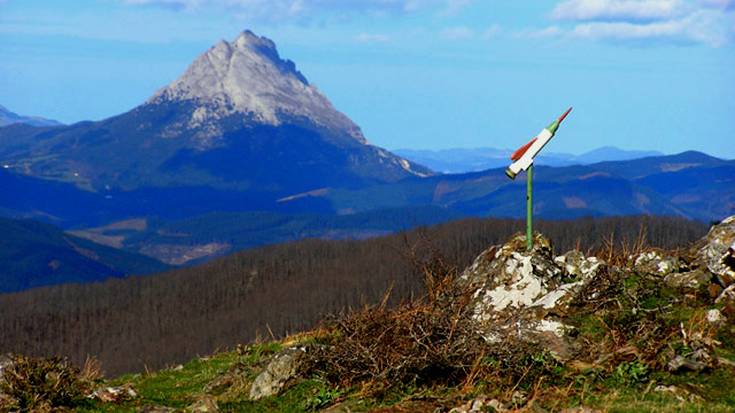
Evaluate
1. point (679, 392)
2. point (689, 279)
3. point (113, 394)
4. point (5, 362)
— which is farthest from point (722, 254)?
point (5, 362)

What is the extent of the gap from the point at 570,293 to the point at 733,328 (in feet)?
15.7

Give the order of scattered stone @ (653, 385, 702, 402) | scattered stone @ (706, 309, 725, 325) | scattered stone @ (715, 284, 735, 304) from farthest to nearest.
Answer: scattered stone @ (715, 284, 735, 304), scattered stone @ (706, 309, 725, 325), scattered stone @ (653, 385, 702, 402)

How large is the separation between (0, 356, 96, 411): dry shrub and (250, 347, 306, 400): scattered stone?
4.81 metres

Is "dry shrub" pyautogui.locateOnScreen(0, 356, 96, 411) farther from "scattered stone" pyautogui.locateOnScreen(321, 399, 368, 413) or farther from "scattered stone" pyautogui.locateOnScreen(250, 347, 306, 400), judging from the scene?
"scattered stone" pyautogui.locateOnScreen(321, 399, 368, 413)

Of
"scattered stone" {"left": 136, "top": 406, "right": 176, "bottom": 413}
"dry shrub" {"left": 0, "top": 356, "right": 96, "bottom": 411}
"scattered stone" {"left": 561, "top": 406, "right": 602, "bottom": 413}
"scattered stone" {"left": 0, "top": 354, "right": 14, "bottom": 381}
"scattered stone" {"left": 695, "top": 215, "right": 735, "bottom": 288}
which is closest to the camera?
"scattered stone" {"left": 561, "top": 406, "right": 602, "bottom": 413}

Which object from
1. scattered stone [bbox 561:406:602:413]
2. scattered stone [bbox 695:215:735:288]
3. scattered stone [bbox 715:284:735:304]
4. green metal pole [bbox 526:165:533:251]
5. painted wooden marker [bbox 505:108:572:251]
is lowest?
scattered stone [bbox 561:406:602:413]

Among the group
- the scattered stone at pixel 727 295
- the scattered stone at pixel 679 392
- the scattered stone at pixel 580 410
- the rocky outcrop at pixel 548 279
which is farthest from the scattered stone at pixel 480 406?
the scattered stone at pixel 727 295

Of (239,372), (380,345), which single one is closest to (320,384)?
(380,345)

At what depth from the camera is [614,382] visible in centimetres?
2150

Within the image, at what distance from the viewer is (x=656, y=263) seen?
3067 centimetres

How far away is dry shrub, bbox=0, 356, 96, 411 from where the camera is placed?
22953mm

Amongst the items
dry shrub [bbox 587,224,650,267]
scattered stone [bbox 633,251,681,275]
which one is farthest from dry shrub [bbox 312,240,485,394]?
dry shrub [bbox 587,224,650,267]

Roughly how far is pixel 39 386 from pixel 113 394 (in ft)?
8.41

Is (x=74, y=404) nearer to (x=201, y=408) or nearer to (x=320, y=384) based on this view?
(x=201, y=408)
